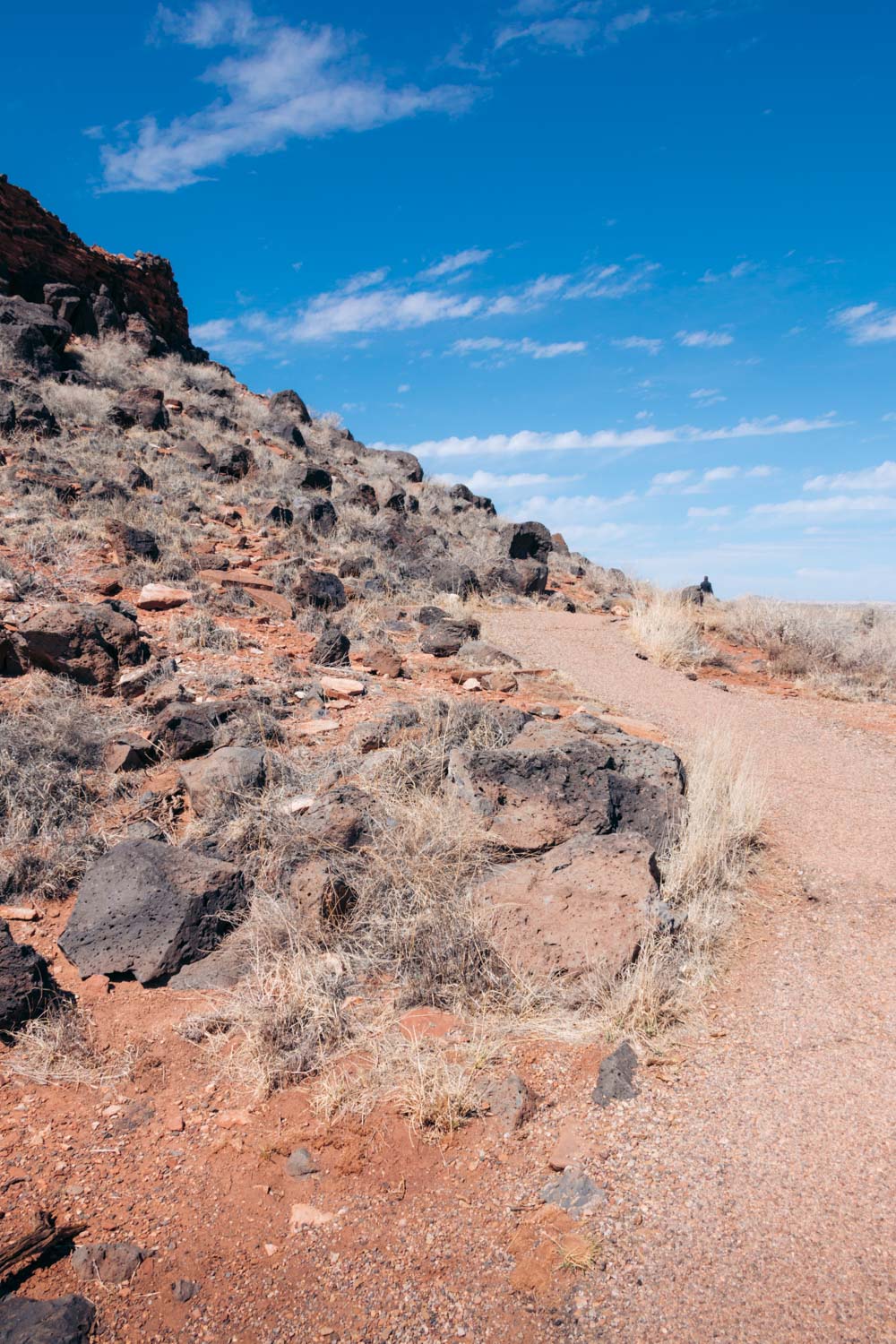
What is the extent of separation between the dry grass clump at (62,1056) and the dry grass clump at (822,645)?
8557mm

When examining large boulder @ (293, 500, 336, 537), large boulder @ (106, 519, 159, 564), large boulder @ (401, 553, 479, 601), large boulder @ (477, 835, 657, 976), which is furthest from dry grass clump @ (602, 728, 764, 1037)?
large boulder @ (293, 500, 336, 537)

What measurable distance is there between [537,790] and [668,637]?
6459 millimetres

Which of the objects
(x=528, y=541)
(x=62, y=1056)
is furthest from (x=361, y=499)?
(x=62, y=1056)

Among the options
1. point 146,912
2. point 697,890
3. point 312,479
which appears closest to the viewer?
point 146,912

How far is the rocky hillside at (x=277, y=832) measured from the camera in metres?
3.09

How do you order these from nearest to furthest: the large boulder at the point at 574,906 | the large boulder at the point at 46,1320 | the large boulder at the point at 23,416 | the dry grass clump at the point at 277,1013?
the large boulder at the point at 46,1320
the dry grass clump at the point at 277,1013
the large boulder at the point at 574,906
the large boulder at the point at 23,416

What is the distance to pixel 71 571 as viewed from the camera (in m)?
7.78

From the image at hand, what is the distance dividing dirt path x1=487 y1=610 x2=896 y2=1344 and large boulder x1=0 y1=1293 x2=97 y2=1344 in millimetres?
1412

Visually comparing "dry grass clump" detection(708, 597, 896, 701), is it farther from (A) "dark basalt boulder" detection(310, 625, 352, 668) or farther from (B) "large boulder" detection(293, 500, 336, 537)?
(B) "large boulder" detection(293, 500, 336, 537)

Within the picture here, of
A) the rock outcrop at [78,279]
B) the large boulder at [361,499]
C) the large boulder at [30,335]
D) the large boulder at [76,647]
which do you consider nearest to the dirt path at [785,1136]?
the large boulder at [76,647]

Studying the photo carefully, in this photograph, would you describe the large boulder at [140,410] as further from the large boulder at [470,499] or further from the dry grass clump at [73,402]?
the large boulder at [470,499]

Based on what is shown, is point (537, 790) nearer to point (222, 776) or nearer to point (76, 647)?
point (222, 776)

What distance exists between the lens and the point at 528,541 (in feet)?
52.2

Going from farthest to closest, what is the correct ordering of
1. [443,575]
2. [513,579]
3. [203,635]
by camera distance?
[513,579]
[443,575]
[203,635]
